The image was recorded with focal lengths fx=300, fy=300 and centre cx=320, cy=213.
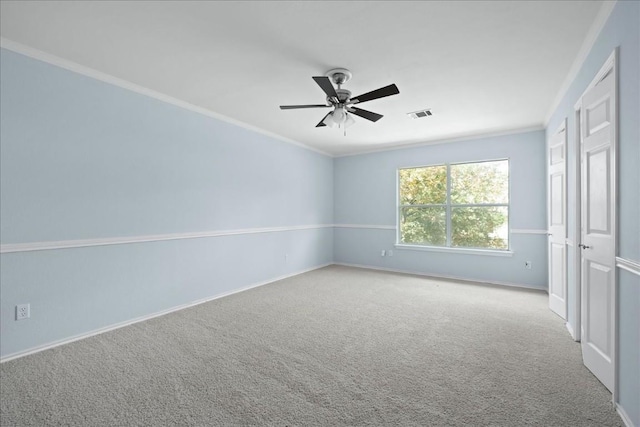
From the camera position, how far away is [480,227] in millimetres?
5250

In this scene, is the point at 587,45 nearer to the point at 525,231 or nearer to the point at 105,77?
the point at 525,231

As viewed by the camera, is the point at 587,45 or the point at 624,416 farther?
the point at 587,45

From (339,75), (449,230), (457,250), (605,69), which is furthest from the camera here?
(449,230)

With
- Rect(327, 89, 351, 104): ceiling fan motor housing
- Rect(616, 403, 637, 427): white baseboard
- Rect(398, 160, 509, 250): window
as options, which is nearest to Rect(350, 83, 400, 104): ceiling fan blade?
Rect(327, 89, 351, 104): ceiling fan motor housing

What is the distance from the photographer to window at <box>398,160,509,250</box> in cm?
510

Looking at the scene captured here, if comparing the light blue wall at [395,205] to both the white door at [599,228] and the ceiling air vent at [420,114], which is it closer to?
the ceiling air vent at [420,114]

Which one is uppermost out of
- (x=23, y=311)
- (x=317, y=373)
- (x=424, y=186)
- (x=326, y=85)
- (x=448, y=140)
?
(x=448, y=140)

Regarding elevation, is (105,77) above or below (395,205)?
above

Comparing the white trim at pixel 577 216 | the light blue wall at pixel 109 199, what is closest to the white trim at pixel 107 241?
the light blue wall at pixel 109 199

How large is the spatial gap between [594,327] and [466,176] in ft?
11.5

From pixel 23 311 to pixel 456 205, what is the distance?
5816mm

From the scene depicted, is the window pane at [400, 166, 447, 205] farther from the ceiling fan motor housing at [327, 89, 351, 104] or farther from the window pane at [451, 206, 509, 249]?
the ceiling fan motor housing at [327, 89, 351, 104]

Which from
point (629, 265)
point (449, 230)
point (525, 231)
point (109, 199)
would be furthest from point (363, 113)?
point (525, 231)

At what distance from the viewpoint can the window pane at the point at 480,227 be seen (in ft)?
16.6
